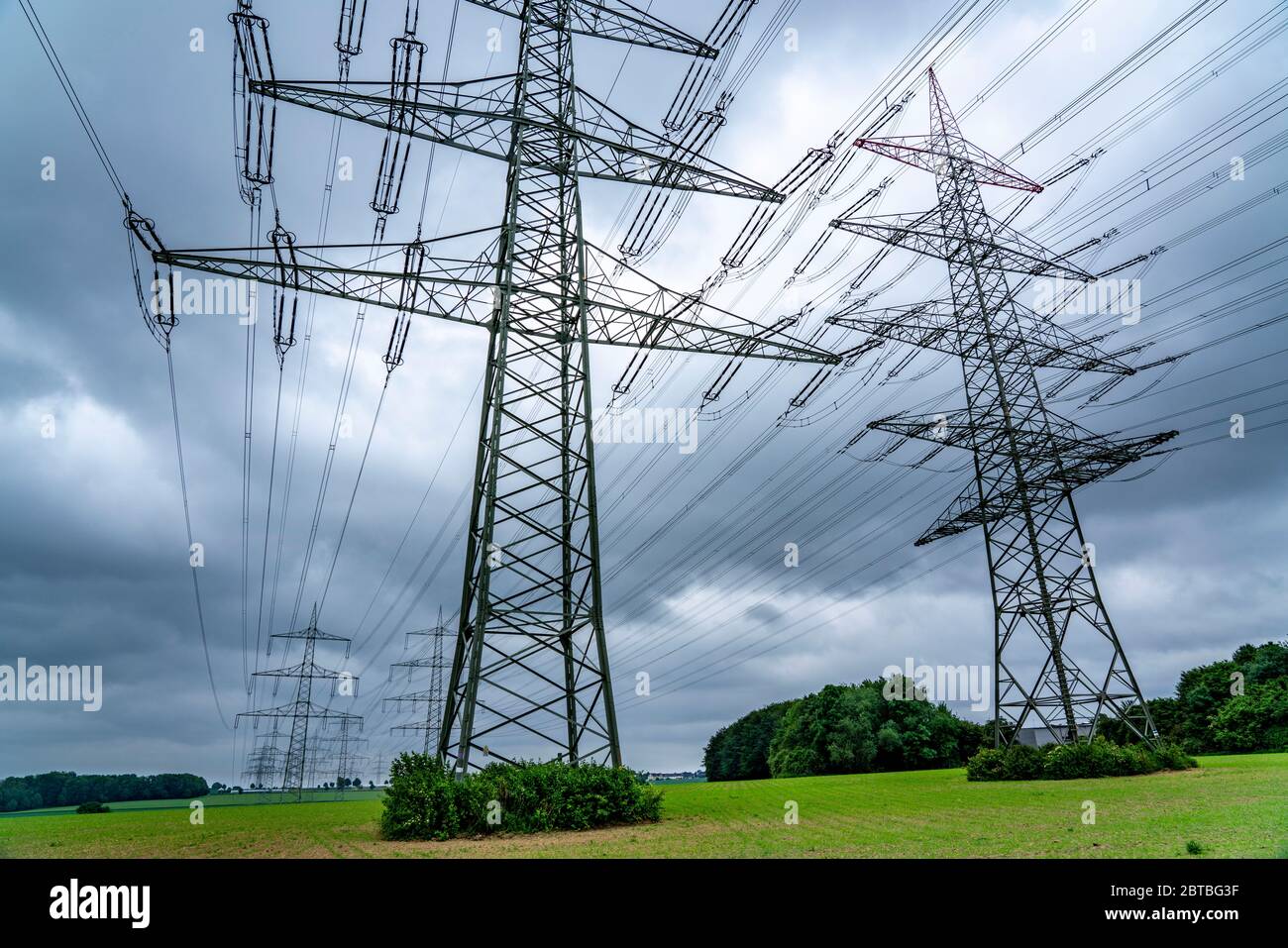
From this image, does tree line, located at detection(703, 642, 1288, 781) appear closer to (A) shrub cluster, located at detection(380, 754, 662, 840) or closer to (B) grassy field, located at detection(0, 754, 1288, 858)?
(B) grassy field, located at detection(0, 754, 1288, 858)

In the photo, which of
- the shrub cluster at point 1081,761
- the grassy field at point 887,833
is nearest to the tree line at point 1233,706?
the shrub cluster at point 1081,761

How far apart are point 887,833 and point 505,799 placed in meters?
8.56

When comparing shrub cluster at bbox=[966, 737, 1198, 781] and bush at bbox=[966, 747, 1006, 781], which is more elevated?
shrub cluster at bbox=[966, 737, 1198, 781]

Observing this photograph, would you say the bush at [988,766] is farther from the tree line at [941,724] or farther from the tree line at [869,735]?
the tree line at [869,735]

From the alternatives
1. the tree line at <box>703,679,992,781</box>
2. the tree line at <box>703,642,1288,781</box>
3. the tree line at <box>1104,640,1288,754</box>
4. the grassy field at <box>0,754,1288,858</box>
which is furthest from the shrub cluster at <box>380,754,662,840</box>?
the tree line at <box>703,679,992,781</box>

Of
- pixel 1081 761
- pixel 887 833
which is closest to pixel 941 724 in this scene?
pixel 1081 761

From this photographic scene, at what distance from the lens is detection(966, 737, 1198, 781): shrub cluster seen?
2689 centimetres

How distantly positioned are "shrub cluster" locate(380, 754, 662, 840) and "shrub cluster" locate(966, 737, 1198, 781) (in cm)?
1883

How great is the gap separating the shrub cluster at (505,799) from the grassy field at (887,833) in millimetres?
609

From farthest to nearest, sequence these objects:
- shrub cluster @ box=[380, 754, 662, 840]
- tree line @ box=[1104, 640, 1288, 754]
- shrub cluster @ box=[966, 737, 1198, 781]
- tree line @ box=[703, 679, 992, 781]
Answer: tree line @ box=[703, 679, 992, 781] → tree line @ box=[1104, 640, 1288, 754] → shrub cluster @ box=[966, 737, 1198, 781] → shrub cluster @ box=[380, 754, 662, 840]
